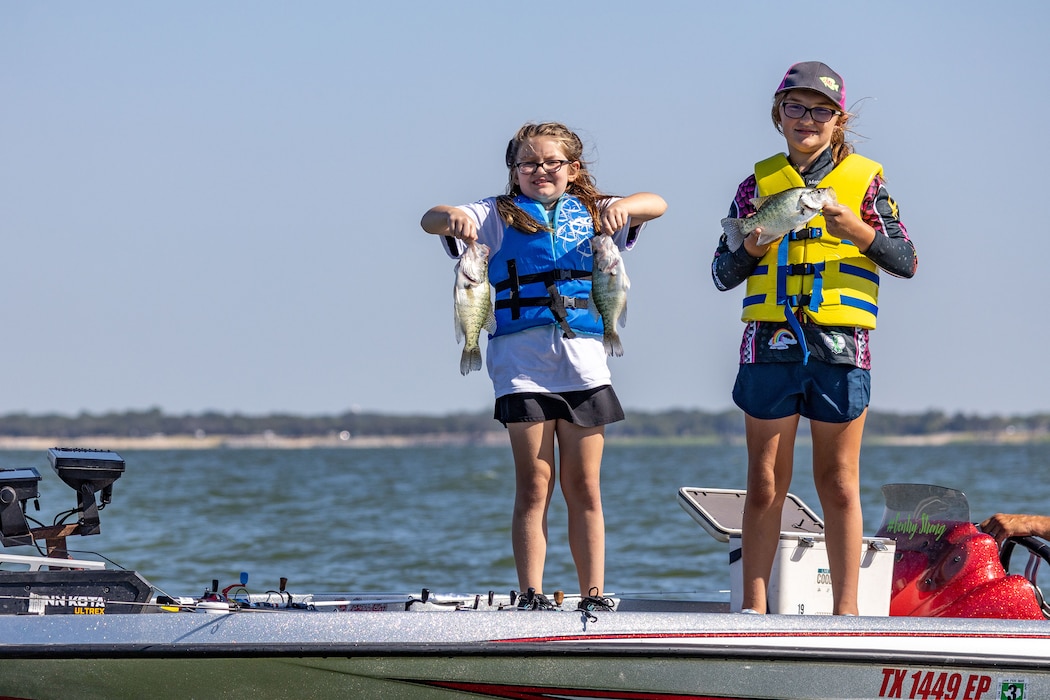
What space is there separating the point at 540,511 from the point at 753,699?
1.03 metres

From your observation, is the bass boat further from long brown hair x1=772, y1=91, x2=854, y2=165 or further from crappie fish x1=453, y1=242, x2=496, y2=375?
long brown hair x1=772, y1=91, x2=854, y2=165

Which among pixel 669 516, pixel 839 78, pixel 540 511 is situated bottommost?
pixel 669 516

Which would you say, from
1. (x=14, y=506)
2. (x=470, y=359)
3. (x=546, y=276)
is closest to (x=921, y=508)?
(x=546, y=276)

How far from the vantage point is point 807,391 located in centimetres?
476

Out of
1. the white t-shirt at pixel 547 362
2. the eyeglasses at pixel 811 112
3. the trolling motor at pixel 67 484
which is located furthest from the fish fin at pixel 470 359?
the eyeglasses at pixel 811 112

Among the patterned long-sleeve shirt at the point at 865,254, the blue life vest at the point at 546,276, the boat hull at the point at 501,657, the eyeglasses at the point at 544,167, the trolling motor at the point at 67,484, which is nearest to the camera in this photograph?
the boat hull at the point at 501,657

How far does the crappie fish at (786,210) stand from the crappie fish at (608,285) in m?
0.50

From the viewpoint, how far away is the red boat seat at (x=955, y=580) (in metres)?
4.98

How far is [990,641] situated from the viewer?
439 centimetres

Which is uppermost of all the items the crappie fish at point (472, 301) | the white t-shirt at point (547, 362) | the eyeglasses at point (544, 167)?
the eyeglasses at point (544, 167)

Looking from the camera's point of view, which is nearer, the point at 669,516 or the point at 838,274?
the point at 838,274

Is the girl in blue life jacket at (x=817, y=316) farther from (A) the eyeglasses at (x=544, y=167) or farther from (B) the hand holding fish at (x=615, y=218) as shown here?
(A) the eyeglasses at (x=544, y=167)

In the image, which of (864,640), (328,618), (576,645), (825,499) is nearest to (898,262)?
(825,499)

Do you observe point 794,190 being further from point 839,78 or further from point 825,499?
point 825,499
